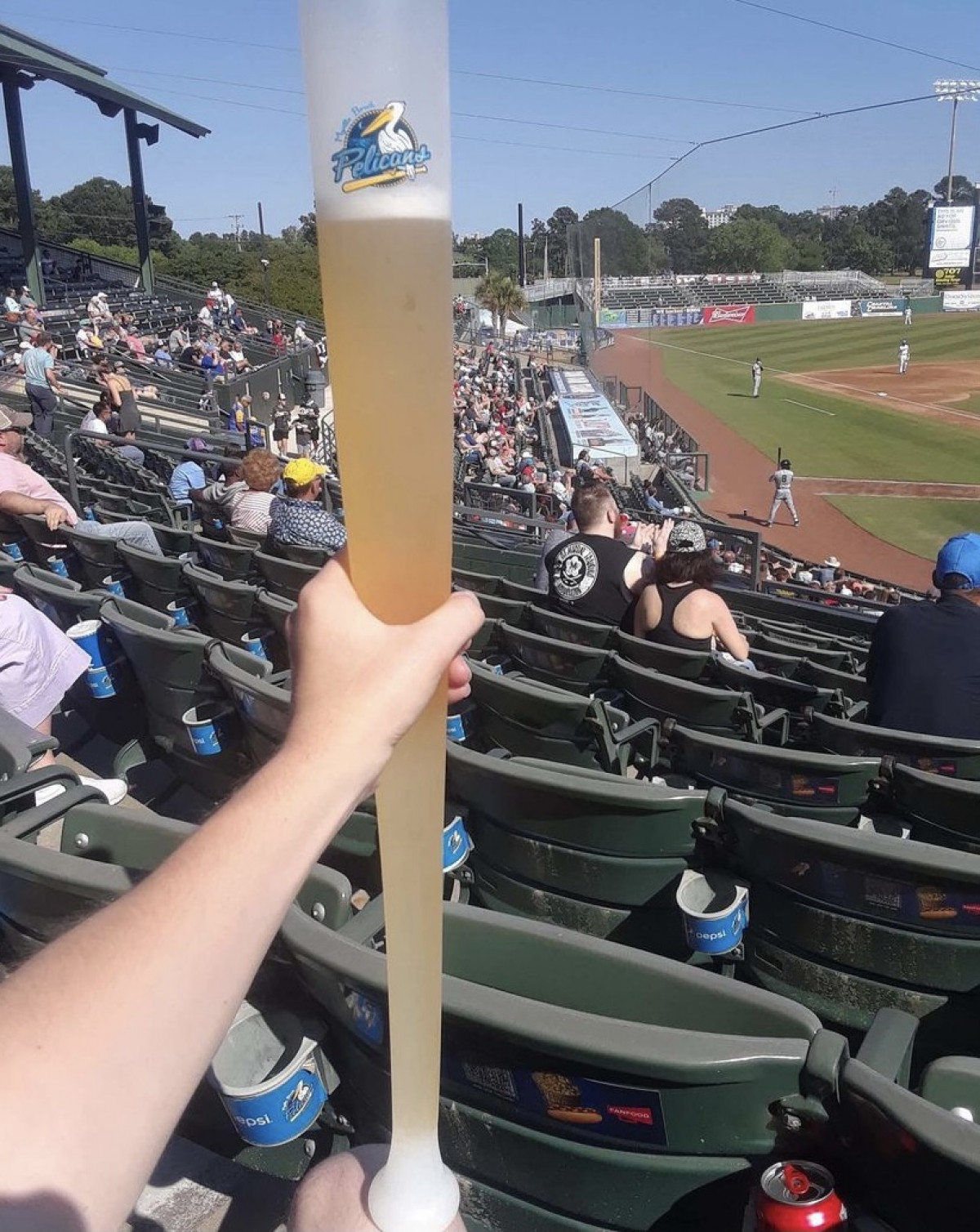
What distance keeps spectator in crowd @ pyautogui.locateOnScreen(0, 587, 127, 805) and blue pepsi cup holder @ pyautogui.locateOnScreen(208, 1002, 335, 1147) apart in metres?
1.90

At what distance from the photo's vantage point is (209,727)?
325 centimetres

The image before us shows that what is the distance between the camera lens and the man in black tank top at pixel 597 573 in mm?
4910

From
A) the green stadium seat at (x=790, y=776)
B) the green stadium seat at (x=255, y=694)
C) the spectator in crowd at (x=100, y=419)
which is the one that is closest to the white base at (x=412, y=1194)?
the green stadium seat at (x=255, y=694)

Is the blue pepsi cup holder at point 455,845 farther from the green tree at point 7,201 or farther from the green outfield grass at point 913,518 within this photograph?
the green tree at point 7,201

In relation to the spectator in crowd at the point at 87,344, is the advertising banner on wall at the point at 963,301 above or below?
above

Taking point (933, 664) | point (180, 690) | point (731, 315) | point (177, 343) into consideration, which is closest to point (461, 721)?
point (180, 690)

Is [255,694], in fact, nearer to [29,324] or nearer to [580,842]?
[580,842]

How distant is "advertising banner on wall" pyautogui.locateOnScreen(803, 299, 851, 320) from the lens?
185ft

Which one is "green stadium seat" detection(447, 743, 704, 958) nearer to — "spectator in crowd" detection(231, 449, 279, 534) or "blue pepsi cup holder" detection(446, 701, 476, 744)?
"blue pepsi cup holder" detection(446, 701, 476, 744)

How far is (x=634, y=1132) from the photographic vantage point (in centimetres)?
134

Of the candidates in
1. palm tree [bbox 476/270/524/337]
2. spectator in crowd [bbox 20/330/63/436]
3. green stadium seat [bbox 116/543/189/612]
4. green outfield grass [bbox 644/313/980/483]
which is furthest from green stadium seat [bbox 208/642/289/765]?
palm tree [bbox 476/270/524/337]

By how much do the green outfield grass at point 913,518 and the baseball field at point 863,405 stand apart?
3 centimetres

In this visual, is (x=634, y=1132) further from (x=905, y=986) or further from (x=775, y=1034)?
(x=905, y=986)

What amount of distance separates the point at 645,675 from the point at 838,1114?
8.41 ft
